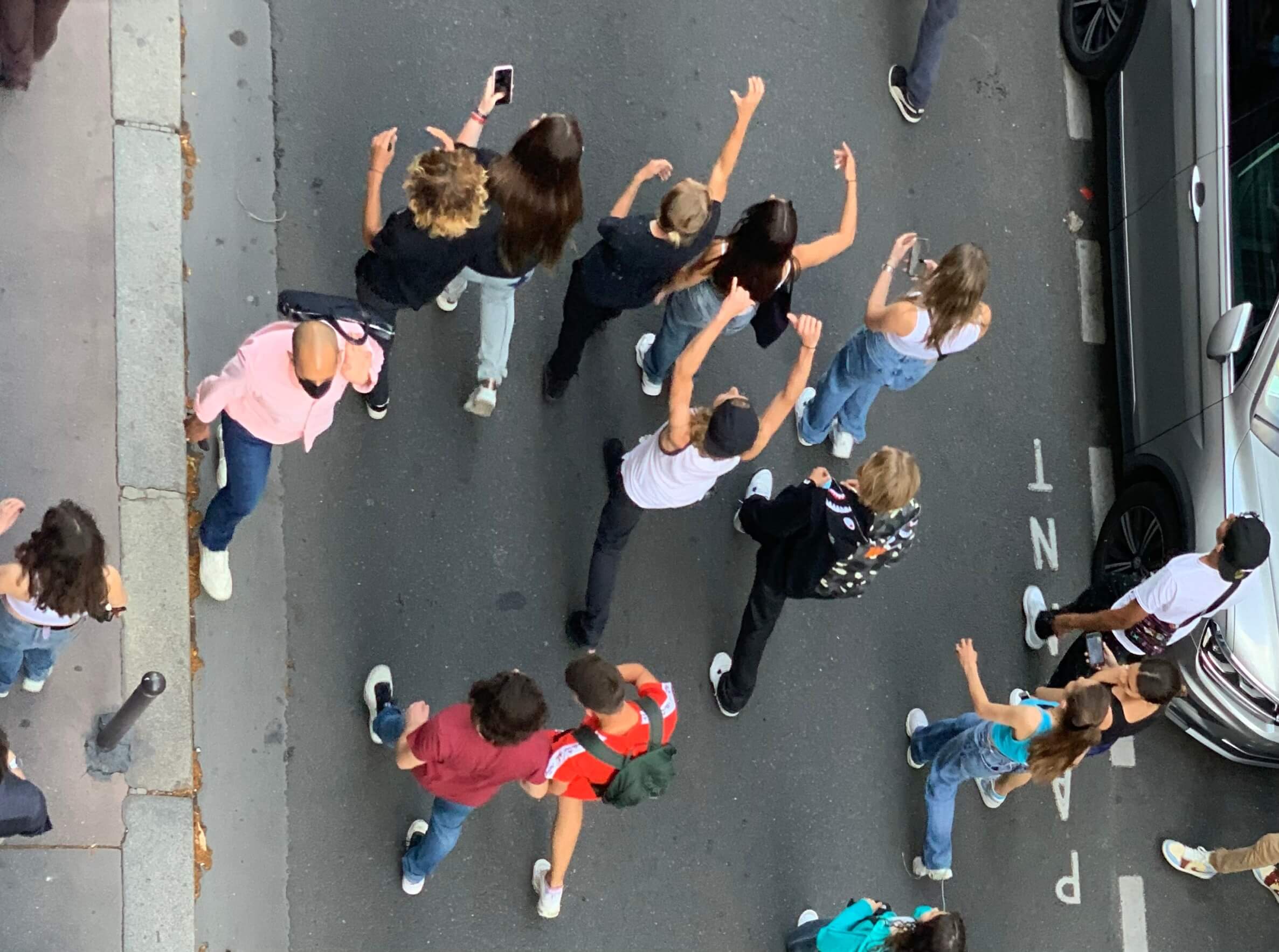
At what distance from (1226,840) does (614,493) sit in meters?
4.48

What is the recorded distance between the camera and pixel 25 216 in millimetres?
5504

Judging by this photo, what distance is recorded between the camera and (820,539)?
520 cm

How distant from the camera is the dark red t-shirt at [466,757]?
4.29 meters

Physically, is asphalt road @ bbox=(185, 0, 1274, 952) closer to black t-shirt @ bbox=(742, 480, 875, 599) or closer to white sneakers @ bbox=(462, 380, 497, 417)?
white sneakers @ bbox=(462, 380, 497, 417)

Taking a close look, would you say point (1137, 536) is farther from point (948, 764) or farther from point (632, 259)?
point (632, 259)

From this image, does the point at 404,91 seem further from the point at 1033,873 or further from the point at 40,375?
the point at 1033,873

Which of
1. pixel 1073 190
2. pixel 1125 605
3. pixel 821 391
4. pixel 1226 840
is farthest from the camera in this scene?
pixel 1073 190

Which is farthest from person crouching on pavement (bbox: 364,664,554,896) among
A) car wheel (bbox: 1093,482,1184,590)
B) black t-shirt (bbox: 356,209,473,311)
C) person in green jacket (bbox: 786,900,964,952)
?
car wheel (bbox: 1093,482,1184,590)

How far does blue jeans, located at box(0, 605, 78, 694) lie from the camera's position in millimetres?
4320

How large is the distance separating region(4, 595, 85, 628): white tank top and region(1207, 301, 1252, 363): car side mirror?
231 inches

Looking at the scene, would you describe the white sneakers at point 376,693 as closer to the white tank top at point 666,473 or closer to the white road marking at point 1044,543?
the white tank top at point 666,473

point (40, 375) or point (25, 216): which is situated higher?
point (25, 216)

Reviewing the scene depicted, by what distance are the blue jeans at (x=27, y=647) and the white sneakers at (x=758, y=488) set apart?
3338 millimetres

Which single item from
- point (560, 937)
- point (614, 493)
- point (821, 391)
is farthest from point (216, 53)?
point (560, 937)
